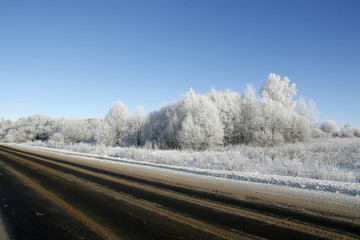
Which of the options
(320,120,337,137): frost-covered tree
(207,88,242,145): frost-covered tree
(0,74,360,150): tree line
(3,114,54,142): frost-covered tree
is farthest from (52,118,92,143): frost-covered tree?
(320,120,337,137): frost-covered tree

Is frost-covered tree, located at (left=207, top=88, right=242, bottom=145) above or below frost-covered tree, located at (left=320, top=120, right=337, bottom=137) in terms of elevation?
below

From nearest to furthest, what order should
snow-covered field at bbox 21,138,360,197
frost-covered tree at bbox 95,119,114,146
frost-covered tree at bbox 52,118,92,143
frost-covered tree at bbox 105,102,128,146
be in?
snow-covered field at bbox 21,138,360,197, frost-covered tree at bbox 95,119,114,146, frost-covered tree at bbox 105,102,128,146, frost-covered tree at bbox 52,118,92,143

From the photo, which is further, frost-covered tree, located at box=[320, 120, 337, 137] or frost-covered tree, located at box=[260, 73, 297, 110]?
frost-covered tree, located at box=[320, 120, 337, 137]

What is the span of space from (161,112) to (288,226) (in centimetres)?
4726

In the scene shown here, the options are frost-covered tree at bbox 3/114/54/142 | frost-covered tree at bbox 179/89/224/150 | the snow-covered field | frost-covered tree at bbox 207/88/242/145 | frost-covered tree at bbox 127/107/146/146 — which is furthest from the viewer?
frost-covered tree at bbox 3/114/54/142

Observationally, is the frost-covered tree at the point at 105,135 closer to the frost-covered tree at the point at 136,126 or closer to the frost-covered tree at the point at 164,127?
the frost-covered tree at the point at 136,126

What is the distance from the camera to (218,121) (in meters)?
35.1

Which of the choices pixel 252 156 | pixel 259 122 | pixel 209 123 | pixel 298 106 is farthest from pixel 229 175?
pixel 298 106

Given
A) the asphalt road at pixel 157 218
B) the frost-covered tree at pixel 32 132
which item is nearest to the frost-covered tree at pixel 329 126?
the asphalt road at pixel 157 218

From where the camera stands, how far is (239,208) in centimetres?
392

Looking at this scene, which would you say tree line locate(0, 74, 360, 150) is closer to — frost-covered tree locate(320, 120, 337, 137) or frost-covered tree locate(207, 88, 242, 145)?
frost-covered tree locate(207, 88, 242, 145)

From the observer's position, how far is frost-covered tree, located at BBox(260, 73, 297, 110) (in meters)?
48.5

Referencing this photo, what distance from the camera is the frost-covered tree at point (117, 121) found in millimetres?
47562

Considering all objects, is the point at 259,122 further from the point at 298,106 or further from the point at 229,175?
the point at 229,175
